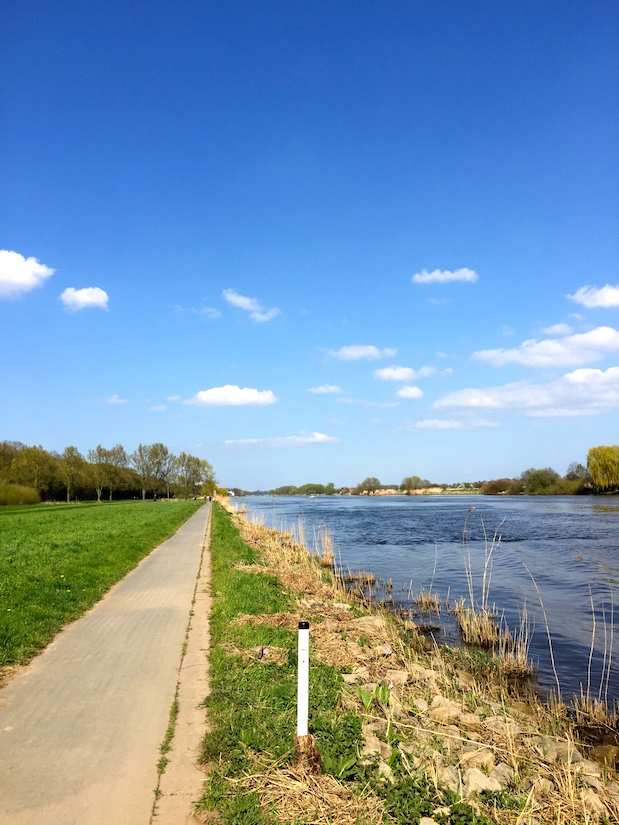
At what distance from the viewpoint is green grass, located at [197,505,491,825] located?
391 centimetres

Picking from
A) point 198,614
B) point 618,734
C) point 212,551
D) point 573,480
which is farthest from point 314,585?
point 573,480

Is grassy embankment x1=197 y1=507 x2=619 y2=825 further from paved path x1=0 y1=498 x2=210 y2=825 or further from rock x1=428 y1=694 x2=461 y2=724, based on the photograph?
paved path x1=0 y1=498 x2=210 y2=825

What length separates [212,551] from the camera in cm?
1834

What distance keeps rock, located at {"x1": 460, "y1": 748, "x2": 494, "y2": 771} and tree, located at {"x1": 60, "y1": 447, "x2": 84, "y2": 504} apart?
75452mm

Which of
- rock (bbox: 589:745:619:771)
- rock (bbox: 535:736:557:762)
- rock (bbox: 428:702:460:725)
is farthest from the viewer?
rock (bbox: 589:745:619:771)

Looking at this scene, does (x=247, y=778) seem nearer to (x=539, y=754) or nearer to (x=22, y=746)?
(x=22, y=746)

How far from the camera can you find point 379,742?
15.7 feet

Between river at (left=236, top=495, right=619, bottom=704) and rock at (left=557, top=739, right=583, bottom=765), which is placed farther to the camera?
river at (left=236, top=495, right=619, bottom=704)

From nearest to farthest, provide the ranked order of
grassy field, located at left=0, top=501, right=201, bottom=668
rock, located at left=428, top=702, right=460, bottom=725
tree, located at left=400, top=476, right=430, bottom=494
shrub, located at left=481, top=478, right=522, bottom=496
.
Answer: rock, located at left=428, top=702, right=460, bottom=725 < grassy field, located at left=0, top=501, right=201, bottom=668 < shrub, located at left=481, top=478, right=522, bottom=496 < tree, located at left=400, top=476, right=430, bottom=494

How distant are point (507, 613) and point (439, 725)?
27.6 ft

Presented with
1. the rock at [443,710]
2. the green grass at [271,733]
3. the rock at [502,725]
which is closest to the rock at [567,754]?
the rock at [502,725]

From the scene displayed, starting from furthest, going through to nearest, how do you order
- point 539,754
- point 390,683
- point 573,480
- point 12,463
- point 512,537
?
point 573,480 → point 12,463 → point 512,537 → point 390,683 → point 539,754

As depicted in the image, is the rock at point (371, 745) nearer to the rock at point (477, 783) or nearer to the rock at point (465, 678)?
the rock at point (477, 783)

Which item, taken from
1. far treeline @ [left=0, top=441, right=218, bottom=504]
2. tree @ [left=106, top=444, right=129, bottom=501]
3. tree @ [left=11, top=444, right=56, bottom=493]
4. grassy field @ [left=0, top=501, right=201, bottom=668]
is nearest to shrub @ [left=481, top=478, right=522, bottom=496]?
far treeline @ [left=0, top=441, right=218, bottom=504]
